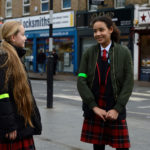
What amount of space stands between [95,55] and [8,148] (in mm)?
1273

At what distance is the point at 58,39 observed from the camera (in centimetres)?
2631

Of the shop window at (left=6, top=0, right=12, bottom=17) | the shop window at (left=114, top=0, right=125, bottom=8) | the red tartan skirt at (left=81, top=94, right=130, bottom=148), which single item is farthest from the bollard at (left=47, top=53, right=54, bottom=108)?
the shop window at (left=6, top=0, right=12, bottom=17)

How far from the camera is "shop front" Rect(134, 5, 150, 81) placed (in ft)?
67.1

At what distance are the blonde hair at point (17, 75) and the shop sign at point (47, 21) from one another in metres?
21.3

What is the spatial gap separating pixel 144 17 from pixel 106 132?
17515 millimetres

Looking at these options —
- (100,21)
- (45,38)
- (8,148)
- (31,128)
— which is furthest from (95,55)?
(45,38)

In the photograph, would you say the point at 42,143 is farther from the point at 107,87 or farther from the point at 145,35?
the point at 145,35

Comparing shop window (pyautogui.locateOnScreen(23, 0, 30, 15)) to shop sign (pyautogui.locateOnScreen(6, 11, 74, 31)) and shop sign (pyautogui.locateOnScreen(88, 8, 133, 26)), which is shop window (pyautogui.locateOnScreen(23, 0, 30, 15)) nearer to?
shop sign (pyautogui.locateOnScreen(6, 11, 74, 31))

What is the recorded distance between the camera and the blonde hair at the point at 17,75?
303 centimetres

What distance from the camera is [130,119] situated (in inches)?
314

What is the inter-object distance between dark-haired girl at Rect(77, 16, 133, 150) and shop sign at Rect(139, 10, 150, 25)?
17090 mm

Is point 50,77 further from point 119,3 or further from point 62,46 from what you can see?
point 62,46

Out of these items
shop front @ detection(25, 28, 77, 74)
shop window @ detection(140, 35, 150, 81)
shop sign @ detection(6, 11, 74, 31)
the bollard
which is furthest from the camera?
shop sign @ detection(6, 11, 74, 31)

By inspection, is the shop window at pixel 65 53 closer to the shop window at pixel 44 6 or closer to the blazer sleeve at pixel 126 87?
the shop window at pixel 44 6
